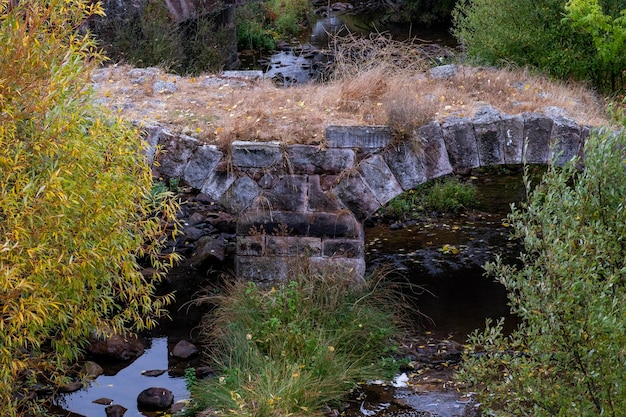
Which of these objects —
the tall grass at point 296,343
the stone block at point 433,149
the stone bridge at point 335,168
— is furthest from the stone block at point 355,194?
the tall grass at point 296,343

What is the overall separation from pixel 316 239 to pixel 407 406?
1.82 m

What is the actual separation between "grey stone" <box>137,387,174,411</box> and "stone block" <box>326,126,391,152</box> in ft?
8.10

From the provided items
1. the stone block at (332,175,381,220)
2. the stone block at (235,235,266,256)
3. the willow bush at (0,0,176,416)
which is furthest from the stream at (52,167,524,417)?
the willow bush at (0,0,176,416)

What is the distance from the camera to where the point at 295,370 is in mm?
6227

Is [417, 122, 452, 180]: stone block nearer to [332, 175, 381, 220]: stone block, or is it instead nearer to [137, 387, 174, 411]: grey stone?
[332, 175, 381, 220]: stone block

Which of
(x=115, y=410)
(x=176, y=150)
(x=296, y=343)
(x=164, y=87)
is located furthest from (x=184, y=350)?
(x=164, y=87)

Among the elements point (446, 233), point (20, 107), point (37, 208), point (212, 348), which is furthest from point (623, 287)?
point (446, 233)

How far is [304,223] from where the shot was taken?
7.56 m

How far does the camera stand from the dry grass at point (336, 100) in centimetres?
758

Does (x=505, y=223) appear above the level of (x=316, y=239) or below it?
below

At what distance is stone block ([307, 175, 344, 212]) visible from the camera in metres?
7.51

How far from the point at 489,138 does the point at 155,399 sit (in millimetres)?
3538

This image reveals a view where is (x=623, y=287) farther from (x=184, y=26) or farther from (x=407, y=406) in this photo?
(x=184, y=26)

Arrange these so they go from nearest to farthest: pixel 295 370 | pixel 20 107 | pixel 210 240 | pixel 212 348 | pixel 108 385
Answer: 1. pixel 20 107
2. pixel 295 370
3. pixel 108 385
4. pixel 212 348
5. pixel 210 240
